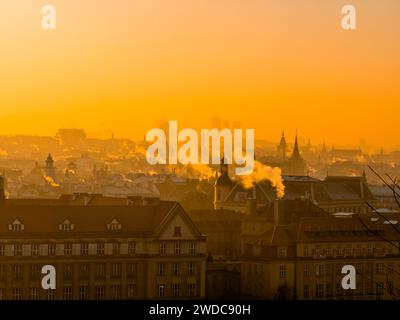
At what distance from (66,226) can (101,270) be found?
10.6ft

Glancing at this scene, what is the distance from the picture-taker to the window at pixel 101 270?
7538cm

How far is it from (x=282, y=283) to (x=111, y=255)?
11.7 m

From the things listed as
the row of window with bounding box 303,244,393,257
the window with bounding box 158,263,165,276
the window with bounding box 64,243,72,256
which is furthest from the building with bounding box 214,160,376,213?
the window with bounding box 64,243,72,256

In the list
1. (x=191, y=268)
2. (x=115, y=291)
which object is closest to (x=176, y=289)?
(x=191, y=268)

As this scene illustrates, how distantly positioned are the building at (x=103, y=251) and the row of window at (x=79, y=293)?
0.18 feet

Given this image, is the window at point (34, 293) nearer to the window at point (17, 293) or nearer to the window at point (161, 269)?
the window at point (17, 293)

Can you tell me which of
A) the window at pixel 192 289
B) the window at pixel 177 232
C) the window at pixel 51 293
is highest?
the window at pixel 177 232

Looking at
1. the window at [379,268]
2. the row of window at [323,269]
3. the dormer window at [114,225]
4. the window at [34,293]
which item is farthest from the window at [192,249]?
the window at [379,268]

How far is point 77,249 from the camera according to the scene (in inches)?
2985

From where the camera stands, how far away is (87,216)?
7775 centimetres

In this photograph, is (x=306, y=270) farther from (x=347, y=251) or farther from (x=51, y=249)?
(x=51, y=249)

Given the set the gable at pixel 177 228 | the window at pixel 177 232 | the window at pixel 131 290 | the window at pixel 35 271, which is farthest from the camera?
the window at pixel 177 232
